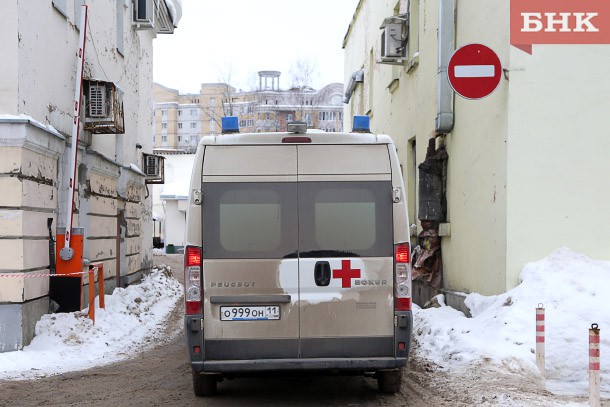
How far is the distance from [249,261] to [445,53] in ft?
21.6

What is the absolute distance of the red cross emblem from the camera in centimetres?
698

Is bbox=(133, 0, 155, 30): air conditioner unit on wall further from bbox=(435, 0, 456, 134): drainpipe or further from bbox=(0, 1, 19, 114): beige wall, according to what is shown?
bbox=(0, 1, 19, 114): beige wall

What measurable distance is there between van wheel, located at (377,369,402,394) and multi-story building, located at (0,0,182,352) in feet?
16.2

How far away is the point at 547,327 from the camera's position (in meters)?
8.66

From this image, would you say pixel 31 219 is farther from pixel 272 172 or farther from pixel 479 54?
pixel 479 54

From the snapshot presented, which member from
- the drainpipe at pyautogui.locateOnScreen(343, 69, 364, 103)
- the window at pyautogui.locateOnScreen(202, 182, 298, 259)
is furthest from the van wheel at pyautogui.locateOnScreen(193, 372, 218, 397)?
the drainpipe at pyautogui.locateOnScreen(343, 69, 364, 103)

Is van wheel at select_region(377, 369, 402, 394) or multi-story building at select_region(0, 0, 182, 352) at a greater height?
multi-story building at select_region(0, 0, 182, 352)

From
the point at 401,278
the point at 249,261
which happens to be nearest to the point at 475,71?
the point at 401,278

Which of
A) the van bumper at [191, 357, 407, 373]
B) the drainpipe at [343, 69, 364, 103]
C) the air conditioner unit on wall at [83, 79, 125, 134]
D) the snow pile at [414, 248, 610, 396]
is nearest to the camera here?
the van bumper at [191, 357, 407, 373]

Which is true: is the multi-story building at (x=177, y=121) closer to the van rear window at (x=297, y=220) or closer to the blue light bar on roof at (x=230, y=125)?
the blue light bar on roof at (x=230, y=125)

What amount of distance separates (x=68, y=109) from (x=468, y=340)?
731cm

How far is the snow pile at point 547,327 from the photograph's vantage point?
8.22m

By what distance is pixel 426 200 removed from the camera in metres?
13.2

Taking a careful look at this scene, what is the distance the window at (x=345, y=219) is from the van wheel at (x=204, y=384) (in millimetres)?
1623
